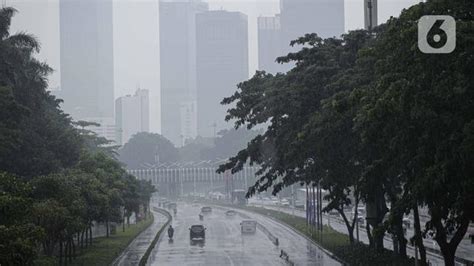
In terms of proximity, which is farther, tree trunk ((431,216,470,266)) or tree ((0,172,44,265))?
tree trunk ((431,216,470,266))

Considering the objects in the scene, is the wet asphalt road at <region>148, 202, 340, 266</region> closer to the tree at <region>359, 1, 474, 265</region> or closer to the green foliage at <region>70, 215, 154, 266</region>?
the green foliage at <region>70, 215, 154, 266</region>

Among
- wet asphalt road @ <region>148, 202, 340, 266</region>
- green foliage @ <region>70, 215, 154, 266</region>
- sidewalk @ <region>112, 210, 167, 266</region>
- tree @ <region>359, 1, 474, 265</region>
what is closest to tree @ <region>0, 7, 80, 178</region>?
→ green foliage @ <region>70, 215, 154, 266</region>

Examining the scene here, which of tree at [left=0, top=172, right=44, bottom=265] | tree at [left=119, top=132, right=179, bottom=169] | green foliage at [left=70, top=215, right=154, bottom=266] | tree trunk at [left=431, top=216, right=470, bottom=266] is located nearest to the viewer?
tree at [left=0, top=172, right=44, bottom=265]

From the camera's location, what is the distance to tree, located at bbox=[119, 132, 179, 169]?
165 m

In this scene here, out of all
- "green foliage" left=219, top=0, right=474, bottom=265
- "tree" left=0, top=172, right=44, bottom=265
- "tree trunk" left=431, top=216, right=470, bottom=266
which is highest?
"green foliage" left=219, top=0, right=474, bottom=265

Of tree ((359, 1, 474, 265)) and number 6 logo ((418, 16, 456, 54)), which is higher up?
number 6 logo ((418, 16, 456, 54))

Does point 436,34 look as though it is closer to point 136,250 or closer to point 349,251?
point 349,251

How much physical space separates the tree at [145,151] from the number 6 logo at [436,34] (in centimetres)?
14430

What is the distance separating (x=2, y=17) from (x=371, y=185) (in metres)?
24.5

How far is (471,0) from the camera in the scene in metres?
20.1

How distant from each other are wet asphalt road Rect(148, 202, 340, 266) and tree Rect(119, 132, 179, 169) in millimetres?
99482

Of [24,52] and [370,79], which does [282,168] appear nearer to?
[370,79]

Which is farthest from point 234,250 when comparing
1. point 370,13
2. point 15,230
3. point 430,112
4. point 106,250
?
point 15,230

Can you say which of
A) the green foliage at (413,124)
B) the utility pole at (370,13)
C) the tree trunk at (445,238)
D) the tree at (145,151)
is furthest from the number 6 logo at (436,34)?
the tree at (145,151)
